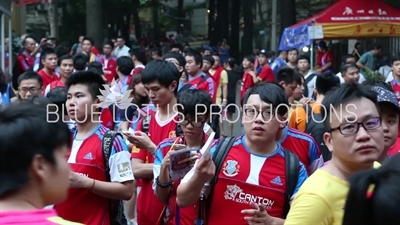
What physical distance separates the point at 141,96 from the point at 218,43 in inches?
1134

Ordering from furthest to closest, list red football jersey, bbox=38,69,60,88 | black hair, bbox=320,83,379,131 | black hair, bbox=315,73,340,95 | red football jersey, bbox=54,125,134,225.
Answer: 1. red football jersey, bbox=38,69,60,88
2. black hair, bbox=315,73,340,95
3. red football jersey, bbox=54,125,134,225
4. black hair, bbox=320,83,379,131

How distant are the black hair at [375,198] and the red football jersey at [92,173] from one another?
2701mm

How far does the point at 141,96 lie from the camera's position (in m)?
8.62

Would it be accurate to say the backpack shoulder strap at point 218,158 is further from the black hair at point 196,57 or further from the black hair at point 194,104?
the black hair at point 196,57

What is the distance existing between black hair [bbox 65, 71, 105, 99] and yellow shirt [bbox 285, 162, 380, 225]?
8.00ft

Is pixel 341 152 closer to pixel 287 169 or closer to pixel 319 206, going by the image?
pixel 319 206

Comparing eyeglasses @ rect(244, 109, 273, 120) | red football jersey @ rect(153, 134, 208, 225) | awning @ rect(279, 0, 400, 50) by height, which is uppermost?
awning @ rect(279, 0, 400, 50)

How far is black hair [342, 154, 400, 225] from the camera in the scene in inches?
91.5

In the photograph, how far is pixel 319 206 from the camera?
3.30 m

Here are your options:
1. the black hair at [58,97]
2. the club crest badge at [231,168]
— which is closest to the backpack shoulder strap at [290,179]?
the club crest badge at [231,168]

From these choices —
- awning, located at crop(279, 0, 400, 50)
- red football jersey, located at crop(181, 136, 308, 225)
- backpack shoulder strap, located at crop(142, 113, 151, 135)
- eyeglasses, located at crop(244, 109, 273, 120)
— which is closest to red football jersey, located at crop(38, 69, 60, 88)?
backpack shoulder strap, located at crop(142, 113, 151, 135)

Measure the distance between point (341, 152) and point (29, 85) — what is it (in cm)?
559

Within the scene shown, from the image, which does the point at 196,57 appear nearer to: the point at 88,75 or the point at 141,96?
the point at 141,96

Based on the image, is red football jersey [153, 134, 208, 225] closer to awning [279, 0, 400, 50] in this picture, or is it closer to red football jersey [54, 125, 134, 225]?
red football jersey [54, 125, 134, 225]
